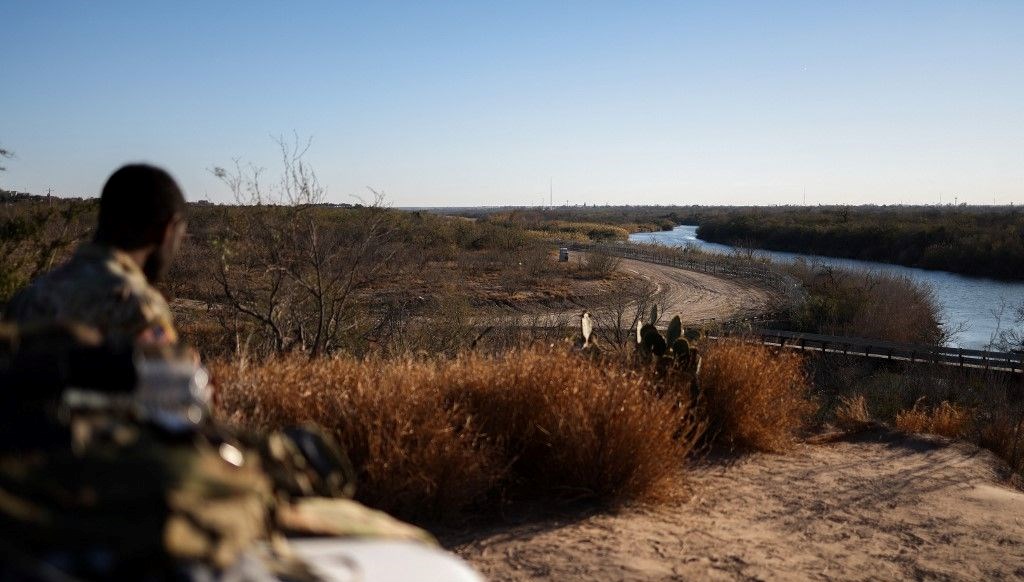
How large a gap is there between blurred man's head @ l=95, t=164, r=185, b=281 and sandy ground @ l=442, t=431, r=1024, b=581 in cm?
257

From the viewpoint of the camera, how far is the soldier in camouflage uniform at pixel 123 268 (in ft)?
9.32

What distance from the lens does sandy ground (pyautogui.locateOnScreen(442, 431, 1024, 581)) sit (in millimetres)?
4926

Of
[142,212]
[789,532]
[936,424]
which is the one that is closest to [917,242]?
[936,424]

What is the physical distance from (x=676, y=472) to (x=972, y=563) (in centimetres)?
202

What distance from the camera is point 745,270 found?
5509 cm

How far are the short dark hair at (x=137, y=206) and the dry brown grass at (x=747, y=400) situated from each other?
242 inches

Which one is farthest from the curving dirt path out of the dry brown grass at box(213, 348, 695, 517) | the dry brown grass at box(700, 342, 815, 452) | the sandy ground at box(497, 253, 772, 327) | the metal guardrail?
the dry brown grass at box(213, 348, 695, 517)

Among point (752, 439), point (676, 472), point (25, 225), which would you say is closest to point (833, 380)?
point (752, 439)

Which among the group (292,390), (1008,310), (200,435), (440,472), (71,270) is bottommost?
(1008,310)

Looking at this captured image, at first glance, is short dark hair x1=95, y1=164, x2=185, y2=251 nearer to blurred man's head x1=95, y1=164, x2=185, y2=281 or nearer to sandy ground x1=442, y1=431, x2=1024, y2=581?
blurred man's head x1=95, y1=164, x2=185, y2=281

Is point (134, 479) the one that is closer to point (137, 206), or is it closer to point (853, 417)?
point (137, 206)

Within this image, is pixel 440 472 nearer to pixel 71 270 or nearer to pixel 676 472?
pixel 676 472

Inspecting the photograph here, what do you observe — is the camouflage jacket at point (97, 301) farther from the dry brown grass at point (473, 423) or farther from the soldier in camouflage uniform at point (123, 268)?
the dry brown grass at point (473, 423)

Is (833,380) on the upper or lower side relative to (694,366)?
lower
